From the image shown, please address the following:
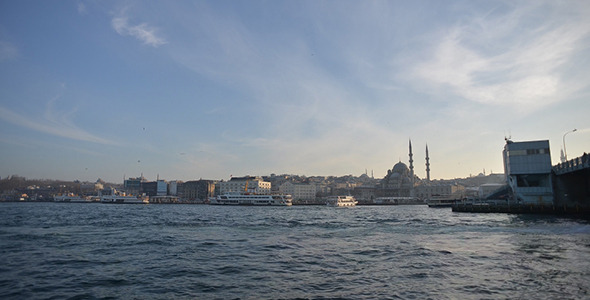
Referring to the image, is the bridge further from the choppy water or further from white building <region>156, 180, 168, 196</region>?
white building <region>156, 180, 168, 196</region>

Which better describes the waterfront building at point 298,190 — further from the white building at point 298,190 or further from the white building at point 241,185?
the white building at point 241,185

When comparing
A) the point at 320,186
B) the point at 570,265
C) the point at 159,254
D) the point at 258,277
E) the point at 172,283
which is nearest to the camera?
the point at 172,283

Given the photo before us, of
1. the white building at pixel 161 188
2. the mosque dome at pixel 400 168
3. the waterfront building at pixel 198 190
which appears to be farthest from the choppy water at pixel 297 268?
the white building at pixel 161 188

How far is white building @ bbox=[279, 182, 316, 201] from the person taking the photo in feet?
549

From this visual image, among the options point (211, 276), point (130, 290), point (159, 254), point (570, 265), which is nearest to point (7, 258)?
point (159, 254)

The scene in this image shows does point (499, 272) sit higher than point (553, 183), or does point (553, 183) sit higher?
point (553, 183)

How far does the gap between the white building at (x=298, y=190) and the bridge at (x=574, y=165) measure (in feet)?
401

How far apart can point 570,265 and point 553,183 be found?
44.8m

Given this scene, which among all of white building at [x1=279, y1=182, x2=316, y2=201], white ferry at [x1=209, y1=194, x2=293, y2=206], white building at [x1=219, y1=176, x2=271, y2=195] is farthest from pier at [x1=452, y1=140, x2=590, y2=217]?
white building at [x1=279, y1=182, x2=316, y2=201]

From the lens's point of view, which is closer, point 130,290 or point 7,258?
point 130,290

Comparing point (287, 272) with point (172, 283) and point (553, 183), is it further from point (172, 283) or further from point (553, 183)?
point (553, 183)

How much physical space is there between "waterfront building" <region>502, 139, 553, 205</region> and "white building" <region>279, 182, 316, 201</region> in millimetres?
116507

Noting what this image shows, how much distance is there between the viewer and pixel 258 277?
13.1 m

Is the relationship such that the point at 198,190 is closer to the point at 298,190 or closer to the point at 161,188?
the point at 161,188
